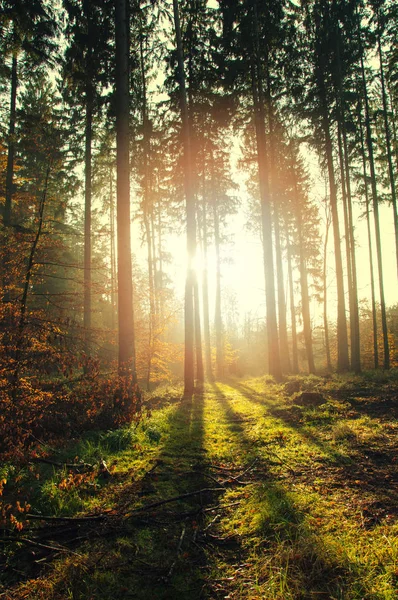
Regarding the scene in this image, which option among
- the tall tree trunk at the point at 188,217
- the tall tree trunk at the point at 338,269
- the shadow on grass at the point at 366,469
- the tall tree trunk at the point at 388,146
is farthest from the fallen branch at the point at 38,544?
the tall tree trunk at the point at 388,146

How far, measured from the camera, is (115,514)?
3061 millimetres

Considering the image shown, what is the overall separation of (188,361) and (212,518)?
8.14m

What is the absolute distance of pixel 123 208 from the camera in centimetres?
884

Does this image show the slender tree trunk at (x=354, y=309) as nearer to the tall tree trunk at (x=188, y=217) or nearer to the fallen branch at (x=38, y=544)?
the tall tree trunk at (x=188, y=217)

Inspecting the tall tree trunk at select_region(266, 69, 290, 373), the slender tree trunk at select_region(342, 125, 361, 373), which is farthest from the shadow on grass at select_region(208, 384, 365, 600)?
the tall tree trunk at select_region(266, 69, 290, 373)

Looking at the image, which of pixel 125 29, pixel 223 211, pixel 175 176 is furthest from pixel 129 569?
pixel 223 211

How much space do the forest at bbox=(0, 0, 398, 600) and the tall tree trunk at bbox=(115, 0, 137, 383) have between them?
6 cm

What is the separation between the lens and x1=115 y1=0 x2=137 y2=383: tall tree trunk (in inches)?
328

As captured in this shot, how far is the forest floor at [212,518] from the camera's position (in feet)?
6.98

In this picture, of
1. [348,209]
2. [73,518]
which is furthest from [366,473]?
[348,209]

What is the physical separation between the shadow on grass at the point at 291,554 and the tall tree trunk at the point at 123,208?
536cm

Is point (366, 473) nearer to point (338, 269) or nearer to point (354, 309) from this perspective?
point (338, 269)

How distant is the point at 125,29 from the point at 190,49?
453cm

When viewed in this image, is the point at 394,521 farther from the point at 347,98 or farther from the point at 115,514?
the point at 347,98
